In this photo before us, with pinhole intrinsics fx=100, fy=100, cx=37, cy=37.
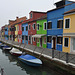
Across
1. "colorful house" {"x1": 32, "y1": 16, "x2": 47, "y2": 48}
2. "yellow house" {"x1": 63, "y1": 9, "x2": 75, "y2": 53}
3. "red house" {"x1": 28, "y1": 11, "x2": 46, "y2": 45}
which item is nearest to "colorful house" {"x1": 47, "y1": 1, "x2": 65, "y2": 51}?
"yellow house" {"x1": 63, "y1": 9, "x2": 75, "y2": 53}

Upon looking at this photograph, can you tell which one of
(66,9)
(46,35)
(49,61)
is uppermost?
(66,9)

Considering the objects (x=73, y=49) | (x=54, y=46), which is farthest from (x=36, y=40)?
(x=73, y=49)

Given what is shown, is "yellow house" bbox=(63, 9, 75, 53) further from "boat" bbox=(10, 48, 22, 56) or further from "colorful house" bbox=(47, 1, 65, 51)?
"boat" bbox=(10, 48, 22, 56)

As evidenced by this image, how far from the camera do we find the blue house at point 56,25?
1583 cm

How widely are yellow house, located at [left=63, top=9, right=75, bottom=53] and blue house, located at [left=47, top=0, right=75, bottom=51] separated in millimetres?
1036

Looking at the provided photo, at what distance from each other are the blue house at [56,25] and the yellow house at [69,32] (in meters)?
1.04

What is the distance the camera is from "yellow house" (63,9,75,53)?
556 inches

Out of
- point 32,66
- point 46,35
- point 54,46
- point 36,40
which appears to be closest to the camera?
point 32,66

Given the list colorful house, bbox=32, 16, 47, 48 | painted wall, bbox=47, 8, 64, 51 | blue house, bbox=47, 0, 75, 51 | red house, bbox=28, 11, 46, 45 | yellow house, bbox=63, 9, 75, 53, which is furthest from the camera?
red house, bbox=28, 11, 46, 45

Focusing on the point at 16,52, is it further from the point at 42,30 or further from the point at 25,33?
the point at 25,33

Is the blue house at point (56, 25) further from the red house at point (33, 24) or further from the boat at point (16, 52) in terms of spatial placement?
the red house at point (33, 24)

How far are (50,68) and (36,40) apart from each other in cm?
1250

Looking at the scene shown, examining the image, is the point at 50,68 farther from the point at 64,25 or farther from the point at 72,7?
the point at 72,7

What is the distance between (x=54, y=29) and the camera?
17.9m
